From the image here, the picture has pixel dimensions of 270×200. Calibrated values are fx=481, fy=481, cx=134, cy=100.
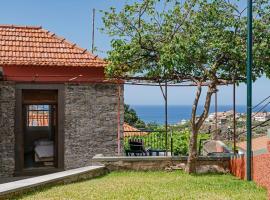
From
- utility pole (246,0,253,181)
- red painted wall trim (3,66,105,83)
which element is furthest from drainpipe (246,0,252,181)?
red painted wall trim (3,66,105,83)

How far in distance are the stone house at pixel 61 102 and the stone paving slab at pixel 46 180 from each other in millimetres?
2635

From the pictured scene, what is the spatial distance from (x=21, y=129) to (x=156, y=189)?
674cm

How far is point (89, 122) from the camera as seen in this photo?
16.2 meters

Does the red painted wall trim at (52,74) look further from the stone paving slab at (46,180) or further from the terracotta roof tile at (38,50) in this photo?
the stone paving slab at (46,180)

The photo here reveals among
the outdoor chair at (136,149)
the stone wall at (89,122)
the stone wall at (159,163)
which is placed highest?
the stone wall at (89,122)

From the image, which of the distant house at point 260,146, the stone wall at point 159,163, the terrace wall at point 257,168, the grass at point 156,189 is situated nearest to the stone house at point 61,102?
the stone wall at point 159,163

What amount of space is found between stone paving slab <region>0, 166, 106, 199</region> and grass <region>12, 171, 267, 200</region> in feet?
0.59

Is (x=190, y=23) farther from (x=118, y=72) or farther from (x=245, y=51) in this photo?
(x=118, y=72)

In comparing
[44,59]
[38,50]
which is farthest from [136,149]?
[38,50]

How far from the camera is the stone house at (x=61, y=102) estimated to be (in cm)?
1572

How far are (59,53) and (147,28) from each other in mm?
4384

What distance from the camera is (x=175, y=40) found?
12.9 m

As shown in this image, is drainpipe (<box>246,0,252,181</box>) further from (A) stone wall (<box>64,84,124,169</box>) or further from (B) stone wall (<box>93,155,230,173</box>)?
(A) stone wall (<box>64,84,124,169</box>)

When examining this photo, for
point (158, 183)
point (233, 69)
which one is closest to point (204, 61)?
point (233, 69)
